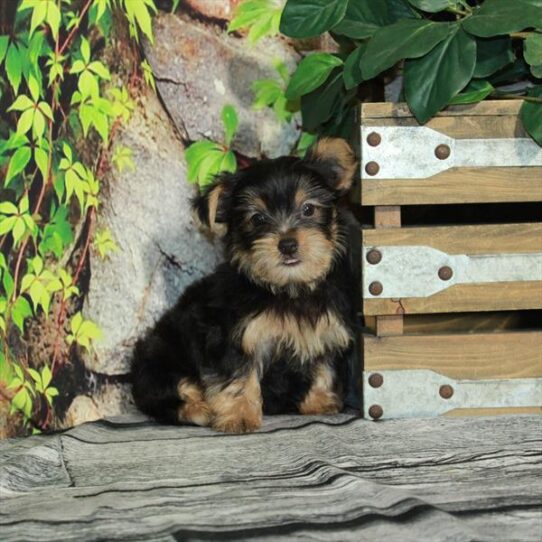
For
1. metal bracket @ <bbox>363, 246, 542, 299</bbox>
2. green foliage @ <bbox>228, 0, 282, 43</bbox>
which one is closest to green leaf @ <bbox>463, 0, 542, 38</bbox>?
metal bracket @ <bbox>363, 246, 542, 299</bbox>

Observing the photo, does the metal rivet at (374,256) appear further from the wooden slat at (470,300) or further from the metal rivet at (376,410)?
the metal rivet at (376,410)

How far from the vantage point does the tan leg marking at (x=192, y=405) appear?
3355 millimetres

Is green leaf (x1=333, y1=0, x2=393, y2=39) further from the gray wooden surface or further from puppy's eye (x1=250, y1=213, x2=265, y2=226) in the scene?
the gray wooden surface

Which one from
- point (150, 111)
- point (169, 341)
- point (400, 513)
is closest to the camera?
point (400, 513)

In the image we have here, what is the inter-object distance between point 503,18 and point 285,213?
1020mm

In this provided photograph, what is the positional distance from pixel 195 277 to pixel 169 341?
0.50 metres

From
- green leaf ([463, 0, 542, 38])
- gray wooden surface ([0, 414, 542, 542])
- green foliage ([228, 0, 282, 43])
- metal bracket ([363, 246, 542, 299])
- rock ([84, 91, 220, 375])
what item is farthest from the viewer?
green foliage ([228, 0, 282, 43])

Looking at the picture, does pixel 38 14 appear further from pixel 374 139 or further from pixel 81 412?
pixel 81 412

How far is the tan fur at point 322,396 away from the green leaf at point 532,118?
1200 mm

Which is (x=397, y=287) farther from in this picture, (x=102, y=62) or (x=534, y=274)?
(x=102, y=62)

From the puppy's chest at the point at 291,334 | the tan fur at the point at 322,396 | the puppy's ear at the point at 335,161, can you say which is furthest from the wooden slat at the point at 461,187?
the tan fur at the point at 322,396

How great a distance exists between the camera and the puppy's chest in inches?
127

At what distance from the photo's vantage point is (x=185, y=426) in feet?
11.0

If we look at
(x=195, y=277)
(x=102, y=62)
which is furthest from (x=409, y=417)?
(x=102, y=62)
